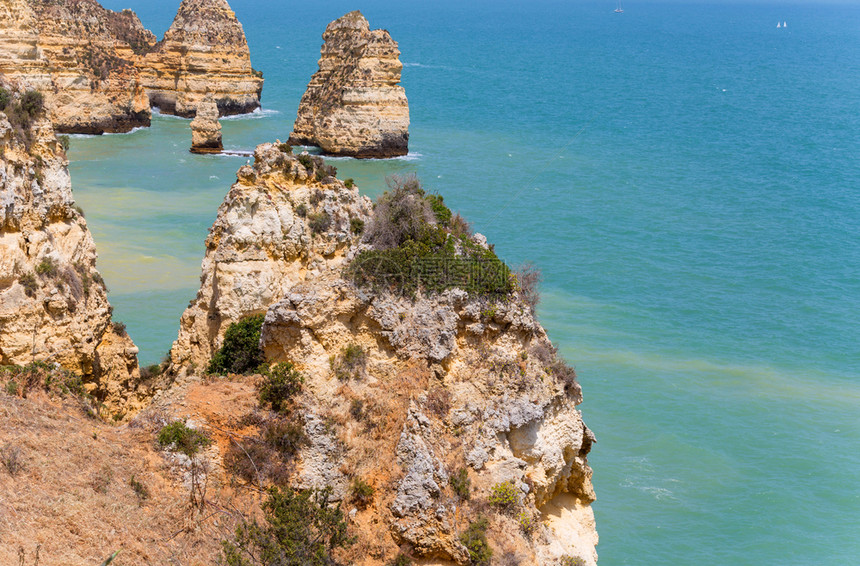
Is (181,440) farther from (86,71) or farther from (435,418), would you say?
(86,71)

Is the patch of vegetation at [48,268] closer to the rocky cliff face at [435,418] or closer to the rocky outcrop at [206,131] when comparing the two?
the rocky cliff face at [435,418]

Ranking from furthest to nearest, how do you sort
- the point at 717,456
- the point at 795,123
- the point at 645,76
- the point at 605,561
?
the point at 645,76
the point at 795,123
the point at 717,456
the point at 605,561

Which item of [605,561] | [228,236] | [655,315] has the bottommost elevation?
[605,561]

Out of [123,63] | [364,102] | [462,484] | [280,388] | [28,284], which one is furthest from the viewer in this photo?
[123,63]

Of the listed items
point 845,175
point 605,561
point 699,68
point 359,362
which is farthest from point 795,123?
point 359,362

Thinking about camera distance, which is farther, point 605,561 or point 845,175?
point 845,175

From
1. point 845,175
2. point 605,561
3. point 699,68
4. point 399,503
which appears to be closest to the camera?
point 399,503

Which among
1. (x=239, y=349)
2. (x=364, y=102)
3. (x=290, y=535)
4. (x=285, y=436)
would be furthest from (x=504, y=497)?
(x=364, y=102)

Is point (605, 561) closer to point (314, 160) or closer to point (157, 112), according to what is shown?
point (314, 160)
